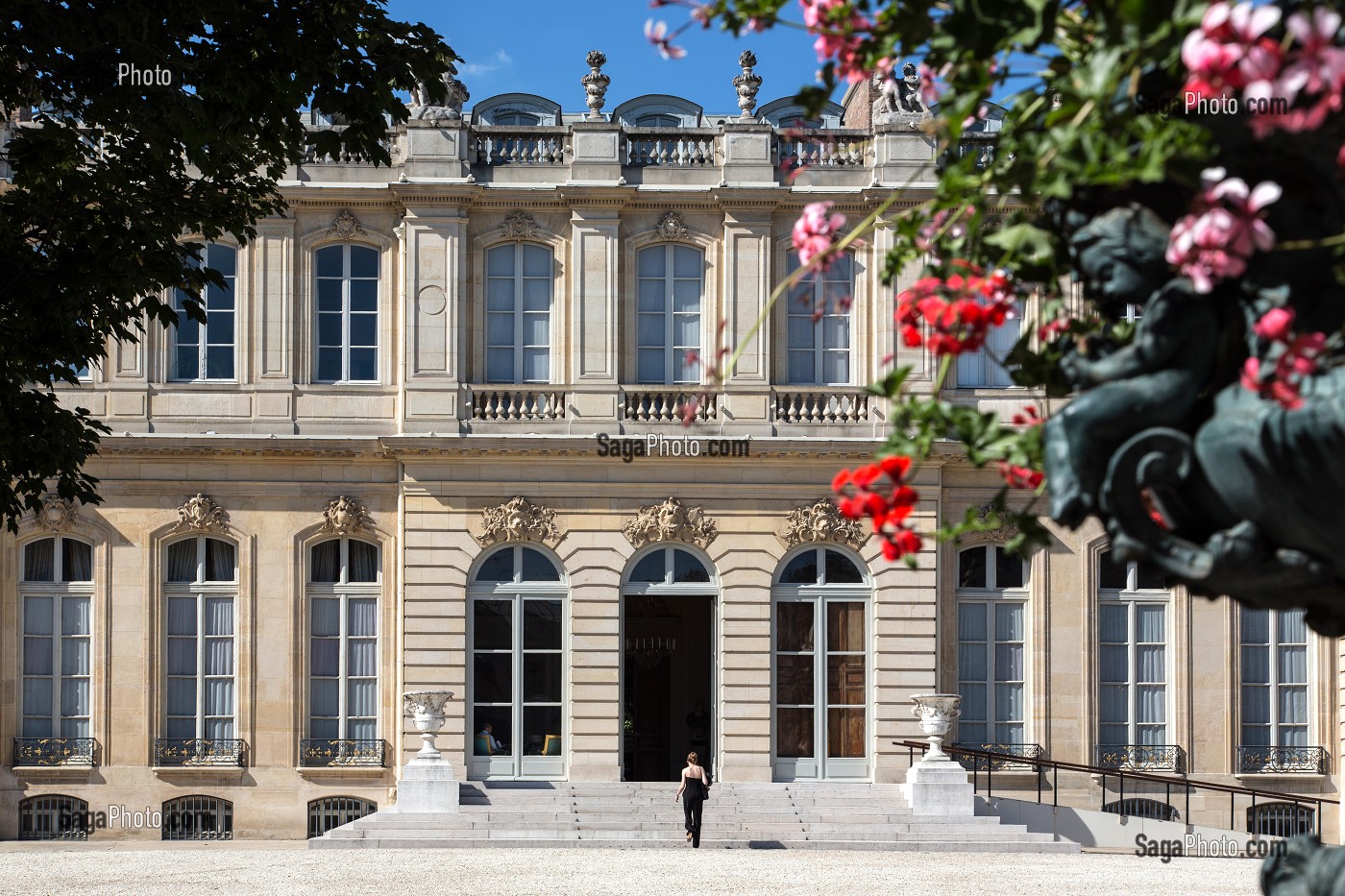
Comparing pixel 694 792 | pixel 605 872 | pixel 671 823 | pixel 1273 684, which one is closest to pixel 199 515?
pixel 671 823

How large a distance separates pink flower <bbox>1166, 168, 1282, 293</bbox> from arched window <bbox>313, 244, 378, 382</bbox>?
21475 mm

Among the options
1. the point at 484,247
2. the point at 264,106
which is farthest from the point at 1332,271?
the point at 484,247

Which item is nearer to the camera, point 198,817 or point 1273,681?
point 198,817

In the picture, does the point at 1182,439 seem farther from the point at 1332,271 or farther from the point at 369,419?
the point at 369,419

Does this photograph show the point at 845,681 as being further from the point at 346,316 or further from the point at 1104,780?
the point at 346,316

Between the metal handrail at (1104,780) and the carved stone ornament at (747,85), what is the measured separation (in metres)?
8.20

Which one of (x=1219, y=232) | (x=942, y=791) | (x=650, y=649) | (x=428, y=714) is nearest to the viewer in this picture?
(x=1219, y=232)

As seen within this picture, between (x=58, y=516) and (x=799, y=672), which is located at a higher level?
(x=58, y=516)

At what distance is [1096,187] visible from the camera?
411 cm

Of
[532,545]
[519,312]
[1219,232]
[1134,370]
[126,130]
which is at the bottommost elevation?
[532,545]

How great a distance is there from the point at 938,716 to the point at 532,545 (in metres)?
5.43

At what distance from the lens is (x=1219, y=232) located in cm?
362

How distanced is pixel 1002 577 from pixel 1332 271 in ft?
69.5

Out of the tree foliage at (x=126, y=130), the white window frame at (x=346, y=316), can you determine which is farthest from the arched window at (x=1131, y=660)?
the tree foliage at (x=126, y=130)
